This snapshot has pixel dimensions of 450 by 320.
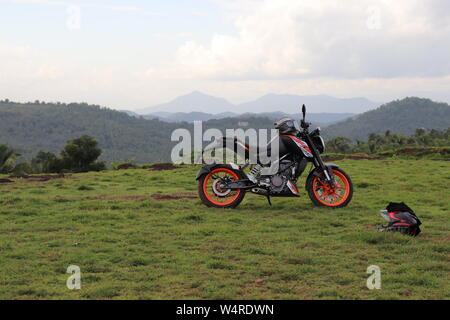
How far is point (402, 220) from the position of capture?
9.25m

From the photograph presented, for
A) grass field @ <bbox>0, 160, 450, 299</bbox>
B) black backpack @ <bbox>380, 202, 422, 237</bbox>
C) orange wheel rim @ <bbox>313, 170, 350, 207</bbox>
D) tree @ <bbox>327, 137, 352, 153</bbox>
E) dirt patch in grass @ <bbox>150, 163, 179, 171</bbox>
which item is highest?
tree @ <bbox>327, 137, 352, 153</bbox>

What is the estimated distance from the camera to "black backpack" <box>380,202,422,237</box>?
9.07m

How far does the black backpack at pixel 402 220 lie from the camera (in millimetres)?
9070

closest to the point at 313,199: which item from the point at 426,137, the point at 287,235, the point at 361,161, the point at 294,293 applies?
the point at 287,235

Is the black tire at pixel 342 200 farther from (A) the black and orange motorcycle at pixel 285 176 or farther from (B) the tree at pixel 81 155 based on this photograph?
(B) the tree at pixel 81 155

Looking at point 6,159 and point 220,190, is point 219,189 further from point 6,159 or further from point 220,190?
point 6,159

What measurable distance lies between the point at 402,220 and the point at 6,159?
46.2 m

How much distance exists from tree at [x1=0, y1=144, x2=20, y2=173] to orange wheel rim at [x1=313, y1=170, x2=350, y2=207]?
4056 centimetres

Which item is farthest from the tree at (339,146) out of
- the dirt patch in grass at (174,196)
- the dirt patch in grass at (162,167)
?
the dirt patch in grass at (174,196)

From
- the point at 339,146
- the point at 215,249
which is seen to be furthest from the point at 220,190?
the point at 339,146

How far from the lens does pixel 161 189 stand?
57.6ft

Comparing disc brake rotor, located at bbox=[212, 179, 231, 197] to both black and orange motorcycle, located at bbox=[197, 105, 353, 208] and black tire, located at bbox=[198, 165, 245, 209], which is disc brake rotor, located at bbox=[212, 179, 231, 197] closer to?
black and orange motorcycle, located at bbox=[197, 105, 353, 208]

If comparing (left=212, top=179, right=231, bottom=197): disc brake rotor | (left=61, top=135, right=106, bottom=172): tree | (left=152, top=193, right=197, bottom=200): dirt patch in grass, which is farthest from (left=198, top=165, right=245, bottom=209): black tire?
(left=61, top=135, right=106, bottom=172): tree
